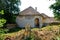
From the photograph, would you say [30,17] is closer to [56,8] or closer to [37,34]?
[56,8]

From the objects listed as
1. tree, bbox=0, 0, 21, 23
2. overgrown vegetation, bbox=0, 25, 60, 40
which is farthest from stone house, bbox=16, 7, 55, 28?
overgrown vegetation, bbox=0, 25, 60, 40

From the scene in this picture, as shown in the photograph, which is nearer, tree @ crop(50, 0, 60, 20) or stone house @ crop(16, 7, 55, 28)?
tree @ crop(50, 0, 60, 20)

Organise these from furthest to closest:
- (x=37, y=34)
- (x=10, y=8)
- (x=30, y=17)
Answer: (x=30, y=17)
(x=10, y=8)
(x=37, y=34)

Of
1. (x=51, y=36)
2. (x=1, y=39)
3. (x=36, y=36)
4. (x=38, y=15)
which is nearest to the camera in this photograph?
(x=1, y=39)

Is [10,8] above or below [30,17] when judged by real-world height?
above

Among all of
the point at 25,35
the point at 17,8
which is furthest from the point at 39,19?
the point at 25,35

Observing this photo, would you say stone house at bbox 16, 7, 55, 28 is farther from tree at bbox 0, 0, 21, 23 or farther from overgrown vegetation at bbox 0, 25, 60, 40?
overgrown vegetation at bbox 0, 25, 60, 40

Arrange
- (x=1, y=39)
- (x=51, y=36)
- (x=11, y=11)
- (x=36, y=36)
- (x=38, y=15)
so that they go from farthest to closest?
(x=38, y=15), (x=11, y=11), (x=51, y=36), (x=36, y=36), (x=1, y=39)

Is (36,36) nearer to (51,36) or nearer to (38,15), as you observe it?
(51,36)

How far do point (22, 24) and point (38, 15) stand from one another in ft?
12.3

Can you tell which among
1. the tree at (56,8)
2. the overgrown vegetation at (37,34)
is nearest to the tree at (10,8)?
the tree at (56,8)

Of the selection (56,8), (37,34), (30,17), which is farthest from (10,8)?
(37,34)

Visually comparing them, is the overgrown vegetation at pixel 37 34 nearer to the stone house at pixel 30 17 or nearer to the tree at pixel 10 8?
the tree at pixel 10 8

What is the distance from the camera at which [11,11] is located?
1449 inches
